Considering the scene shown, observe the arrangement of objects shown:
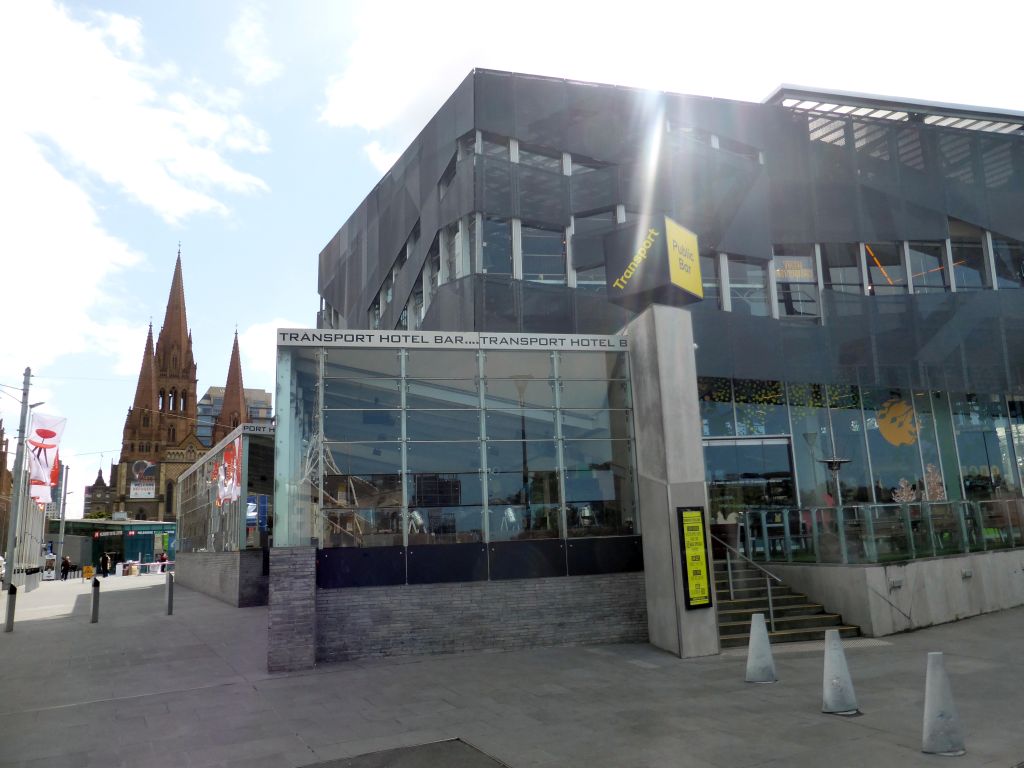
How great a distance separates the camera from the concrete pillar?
40.4ft

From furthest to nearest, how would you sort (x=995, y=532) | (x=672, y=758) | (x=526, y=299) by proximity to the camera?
1. (x=526, y=299)
2. (x=995, y=532)
3. (x=672, y=758)

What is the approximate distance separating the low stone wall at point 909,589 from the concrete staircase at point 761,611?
34 cm

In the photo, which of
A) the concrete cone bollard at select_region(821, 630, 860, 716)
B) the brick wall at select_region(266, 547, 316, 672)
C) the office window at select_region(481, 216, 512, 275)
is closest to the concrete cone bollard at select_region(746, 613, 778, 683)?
the concrete cone bollard at select_region(821, 630, 860, 716)

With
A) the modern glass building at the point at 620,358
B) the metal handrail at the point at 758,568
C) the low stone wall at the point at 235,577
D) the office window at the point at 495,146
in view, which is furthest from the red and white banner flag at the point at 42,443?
the metal handrail at the point at 758,568

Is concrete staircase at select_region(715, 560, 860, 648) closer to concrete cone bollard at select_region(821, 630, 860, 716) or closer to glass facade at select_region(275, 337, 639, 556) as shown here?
glass facade at select_region(275, 337, 639, 556)

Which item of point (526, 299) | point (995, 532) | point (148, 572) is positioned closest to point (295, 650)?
point (526, 299)

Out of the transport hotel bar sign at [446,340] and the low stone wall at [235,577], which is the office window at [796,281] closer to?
the transport hotel bar sign at [446,340]

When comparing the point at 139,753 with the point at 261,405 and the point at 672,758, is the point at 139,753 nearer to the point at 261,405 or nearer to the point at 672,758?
the point at 672,758

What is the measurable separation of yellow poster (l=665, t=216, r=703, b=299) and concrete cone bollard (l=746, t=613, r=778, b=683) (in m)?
6.16

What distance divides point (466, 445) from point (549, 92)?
14.0 metres

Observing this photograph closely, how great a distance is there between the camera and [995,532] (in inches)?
679

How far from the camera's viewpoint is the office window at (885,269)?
2517 centimetres

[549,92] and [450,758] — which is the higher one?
[549,92]

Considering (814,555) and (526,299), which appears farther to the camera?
(526,299)
